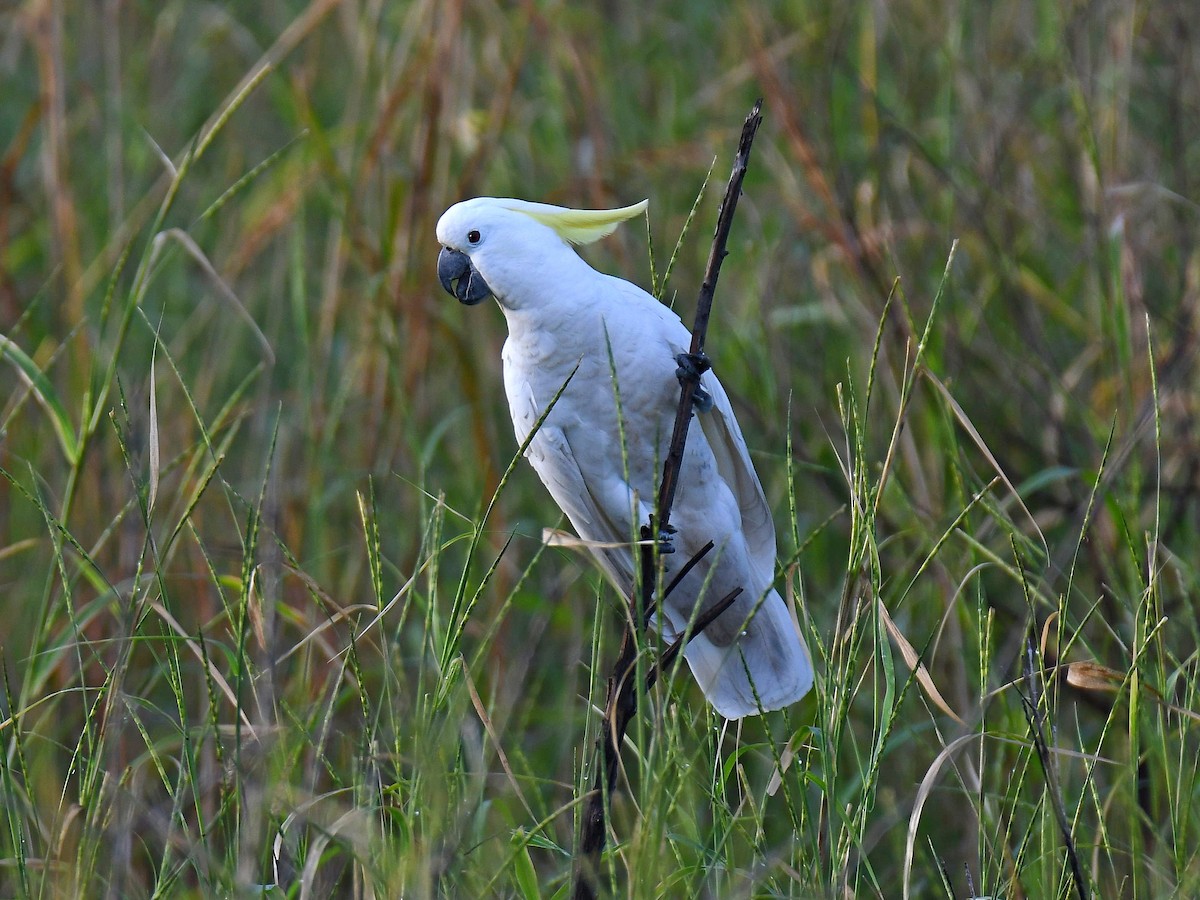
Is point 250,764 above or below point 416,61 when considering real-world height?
below

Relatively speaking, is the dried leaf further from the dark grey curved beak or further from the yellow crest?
the dark grey curved beak

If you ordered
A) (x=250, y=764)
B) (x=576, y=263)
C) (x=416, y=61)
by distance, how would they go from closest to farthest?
(x=250, y=764)
(x=576, y=263)
(x=416, y=61)

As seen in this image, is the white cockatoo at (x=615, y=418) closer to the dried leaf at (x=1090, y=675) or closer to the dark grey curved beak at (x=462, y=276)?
the dark grey curved beak at (x=462, y=276)

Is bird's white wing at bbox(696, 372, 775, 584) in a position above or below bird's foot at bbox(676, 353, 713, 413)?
below

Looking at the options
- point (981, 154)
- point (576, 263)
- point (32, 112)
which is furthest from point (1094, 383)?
point (32, 112)

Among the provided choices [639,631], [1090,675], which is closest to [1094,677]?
[1090,675]

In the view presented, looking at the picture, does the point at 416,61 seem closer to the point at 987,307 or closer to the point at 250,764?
the point at 987,307

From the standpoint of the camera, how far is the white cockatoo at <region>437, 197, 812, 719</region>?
1470 mm

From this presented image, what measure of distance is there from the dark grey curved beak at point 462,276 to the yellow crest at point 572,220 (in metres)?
0.12

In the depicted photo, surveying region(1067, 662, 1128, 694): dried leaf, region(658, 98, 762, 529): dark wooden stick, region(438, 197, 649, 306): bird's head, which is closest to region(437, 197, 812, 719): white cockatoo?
region(438, 197, 649, 306): bird's head

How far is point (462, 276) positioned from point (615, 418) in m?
0.29

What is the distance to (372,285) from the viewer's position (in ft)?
7.04

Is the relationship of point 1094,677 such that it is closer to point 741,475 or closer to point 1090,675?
point 1090,675

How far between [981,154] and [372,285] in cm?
136
